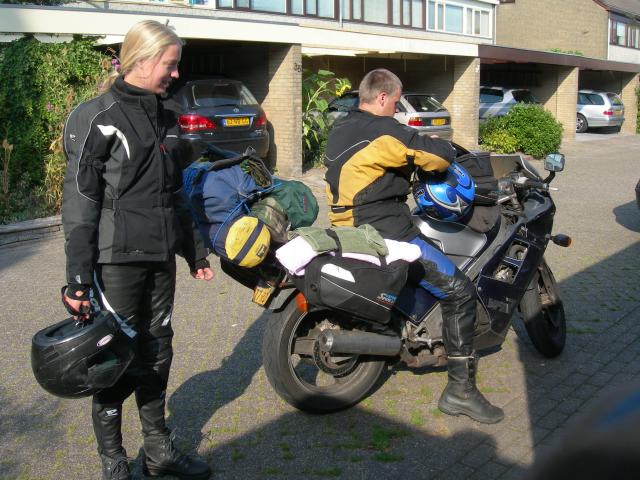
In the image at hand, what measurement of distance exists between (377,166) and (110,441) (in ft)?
6.24

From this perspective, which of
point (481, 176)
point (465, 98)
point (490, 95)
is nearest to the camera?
point (481, 176)

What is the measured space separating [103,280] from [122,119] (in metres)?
0.69

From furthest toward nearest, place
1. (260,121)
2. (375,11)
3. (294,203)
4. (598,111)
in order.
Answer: (598,111)
(375,11)
(260,121)
(294,203)

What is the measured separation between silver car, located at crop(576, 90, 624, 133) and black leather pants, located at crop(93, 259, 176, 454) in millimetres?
27833

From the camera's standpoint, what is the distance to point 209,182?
143 inches

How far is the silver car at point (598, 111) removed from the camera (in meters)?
28.3

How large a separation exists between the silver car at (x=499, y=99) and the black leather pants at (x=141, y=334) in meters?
22.1

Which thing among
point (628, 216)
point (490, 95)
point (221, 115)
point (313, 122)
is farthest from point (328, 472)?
point (490, 95)

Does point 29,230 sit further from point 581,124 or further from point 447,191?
point 581,124

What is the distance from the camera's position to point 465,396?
4.17 metres

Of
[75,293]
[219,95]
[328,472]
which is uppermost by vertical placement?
[219,95]

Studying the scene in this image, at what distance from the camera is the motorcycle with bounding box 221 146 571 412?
12.9ft

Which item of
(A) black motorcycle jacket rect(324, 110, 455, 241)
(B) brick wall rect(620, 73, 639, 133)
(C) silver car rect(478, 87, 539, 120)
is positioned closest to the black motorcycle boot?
(A) black motorcycle jacket rect(324, 110, 455, 241)

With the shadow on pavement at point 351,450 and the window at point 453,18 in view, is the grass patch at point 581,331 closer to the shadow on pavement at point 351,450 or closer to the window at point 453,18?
the shadow on pavement at point 351,450
